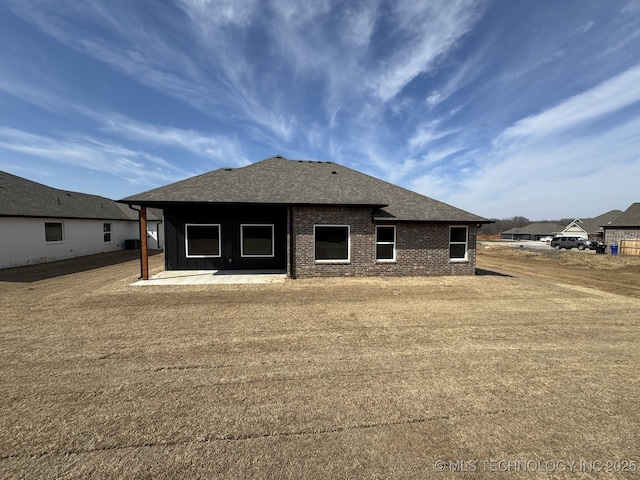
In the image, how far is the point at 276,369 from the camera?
152 inches

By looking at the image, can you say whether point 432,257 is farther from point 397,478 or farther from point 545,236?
point 545,236

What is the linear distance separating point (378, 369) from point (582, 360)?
3.46 metres

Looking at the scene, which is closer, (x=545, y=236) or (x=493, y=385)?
(x=493, y=385)

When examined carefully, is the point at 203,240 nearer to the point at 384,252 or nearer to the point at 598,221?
the point at 384,252

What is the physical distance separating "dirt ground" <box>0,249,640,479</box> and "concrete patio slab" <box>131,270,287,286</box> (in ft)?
9.15

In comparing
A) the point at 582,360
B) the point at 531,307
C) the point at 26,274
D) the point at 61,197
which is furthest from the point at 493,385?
the point at 61,197

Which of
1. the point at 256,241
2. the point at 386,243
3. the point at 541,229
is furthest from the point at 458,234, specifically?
the point at 541,229

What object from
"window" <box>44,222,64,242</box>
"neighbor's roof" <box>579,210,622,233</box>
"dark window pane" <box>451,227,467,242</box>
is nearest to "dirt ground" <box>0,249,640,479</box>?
"dark window pane" <box>451,227,467,242</box>

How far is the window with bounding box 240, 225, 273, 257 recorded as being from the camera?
12.3m

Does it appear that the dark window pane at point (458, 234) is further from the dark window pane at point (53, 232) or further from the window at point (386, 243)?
the dark window pane at point (53, 232)

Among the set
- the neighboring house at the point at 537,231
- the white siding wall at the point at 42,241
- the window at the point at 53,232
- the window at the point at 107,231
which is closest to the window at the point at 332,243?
the white siding wall at the point at 42,241

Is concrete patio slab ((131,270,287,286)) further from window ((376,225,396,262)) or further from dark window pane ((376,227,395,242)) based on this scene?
dark window pane ((376,227,395,242))

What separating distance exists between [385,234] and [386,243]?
0.40 m

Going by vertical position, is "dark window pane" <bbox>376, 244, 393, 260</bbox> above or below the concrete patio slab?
A: above
